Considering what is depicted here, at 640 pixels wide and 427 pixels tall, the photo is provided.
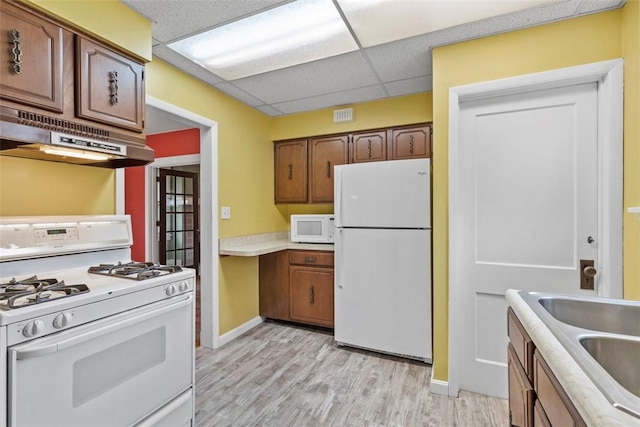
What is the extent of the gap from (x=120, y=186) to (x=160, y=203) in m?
3.09

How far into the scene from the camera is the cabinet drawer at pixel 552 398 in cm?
69

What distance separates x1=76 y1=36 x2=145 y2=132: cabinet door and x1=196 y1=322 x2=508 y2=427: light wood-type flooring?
6.05 ft

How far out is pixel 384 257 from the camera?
2564mm

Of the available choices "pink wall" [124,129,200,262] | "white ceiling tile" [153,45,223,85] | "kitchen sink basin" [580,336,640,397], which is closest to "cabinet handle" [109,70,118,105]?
"white ceiling tile" [153,45,223,85]

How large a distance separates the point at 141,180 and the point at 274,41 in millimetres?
3470

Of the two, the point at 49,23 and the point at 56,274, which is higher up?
the point at 49,23

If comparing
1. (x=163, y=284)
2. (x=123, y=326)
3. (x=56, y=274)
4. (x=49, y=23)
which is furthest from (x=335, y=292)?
(x=49, y=23)

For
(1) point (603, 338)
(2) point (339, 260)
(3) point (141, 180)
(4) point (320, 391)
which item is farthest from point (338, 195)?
(3) point (141, 180)

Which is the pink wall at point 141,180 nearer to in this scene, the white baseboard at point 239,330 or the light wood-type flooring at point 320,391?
the white baseboard at point 239,330

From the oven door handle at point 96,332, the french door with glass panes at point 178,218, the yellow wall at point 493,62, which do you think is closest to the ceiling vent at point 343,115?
the yellow wall at point 493,62

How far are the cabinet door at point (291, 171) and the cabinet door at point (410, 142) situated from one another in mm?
1017

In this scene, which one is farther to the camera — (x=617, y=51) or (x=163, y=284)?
(x=617, y=51)

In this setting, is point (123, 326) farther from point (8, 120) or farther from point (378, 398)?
point (378, 398)

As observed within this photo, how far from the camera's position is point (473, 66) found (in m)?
2.04
